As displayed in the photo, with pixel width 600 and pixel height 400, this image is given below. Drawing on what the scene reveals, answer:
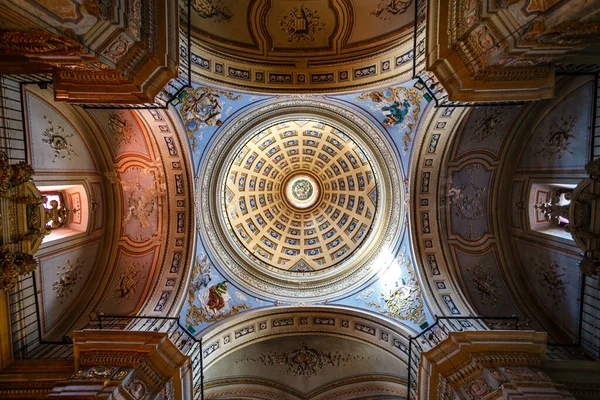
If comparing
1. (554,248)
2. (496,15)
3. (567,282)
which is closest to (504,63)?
(496,15)

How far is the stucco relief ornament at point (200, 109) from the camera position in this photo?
1176 cm

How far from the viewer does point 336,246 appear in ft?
58.8

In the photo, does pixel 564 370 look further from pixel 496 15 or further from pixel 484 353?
pixel 496 15

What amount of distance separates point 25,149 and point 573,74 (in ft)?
52.5

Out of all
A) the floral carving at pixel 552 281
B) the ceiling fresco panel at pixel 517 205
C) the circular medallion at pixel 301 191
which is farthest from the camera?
the circular medallion at pixel 301 191

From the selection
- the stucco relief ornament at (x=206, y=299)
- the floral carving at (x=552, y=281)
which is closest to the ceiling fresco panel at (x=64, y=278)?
the stucco relief ornament at (x=206, y=299)

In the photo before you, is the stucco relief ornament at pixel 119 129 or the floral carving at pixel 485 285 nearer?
the stucco relief ornament at pixel 119 129

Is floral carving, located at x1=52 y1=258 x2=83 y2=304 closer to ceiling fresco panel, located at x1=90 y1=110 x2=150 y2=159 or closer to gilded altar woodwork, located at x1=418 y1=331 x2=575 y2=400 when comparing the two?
ceiling fresco panel, located at x1=90 y1=110 x2=150 y2=159

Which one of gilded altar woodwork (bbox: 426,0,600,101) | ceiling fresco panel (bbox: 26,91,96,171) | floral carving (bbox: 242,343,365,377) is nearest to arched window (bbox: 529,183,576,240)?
gilded altar woodwork (bbox: 426,0,600,101)

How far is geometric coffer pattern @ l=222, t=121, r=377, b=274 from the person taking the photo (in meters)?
17.3

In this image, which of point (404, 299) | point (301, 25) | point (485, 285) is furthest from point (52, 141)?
point (485, 285)

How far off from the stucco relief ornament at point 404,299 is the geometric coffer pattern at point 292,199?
298 centimetres

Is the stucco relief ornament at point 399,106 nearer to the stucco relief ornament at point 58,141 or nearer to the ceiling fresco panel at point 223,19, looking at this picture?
the ceiling fresco panel at point 223,19

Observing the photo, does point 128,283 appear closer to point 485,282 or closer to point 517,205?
point 485,282
